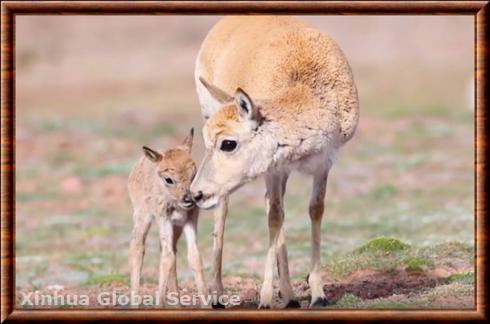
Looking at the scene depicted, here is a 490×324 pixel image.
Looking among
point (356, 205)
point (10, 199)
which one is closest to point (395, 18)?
point (356, 205)

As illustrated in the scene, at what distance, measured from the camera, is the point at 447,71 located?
45.6 meters

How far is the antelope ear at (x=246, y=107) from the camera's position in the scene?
9.46m

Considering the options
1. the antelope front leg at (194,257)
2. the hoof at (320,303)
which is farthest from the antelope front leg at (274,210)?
the antelope front leg at (194,257)

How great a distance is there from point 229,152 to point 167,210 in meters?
1.34

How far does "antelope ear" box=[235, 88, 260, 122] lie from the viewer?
946 cm

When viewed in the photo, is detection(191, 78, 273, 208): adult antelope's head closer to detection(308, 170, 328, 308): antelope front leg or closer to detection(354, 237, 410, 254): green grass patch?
detection(308, 170, 328, 308): antelope front leg

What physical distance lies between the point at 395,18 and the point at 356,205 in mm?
34357

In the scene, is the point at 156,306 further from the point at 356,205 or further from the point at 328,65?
the point at 356,205

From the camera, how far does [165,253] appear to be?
10672 millimetres

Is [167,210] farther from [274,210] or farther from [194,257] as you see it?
[274,210]

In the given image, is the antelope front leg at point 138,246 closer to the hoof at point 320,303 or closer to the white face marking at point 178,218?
the white face marking at point 178,218

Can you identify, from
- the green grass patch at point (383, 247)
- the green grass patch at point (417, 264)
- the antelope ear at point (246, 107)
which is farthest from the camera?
the green grass patch at point (383, 247)

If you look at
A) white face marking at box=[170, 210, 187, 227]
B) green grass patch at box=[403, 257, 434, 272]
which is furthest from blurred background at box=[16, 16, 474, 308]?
white face marking at box=[170, 210, 187, 227]

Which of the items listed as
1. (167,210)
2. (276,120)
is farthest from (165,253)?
(276,120)
